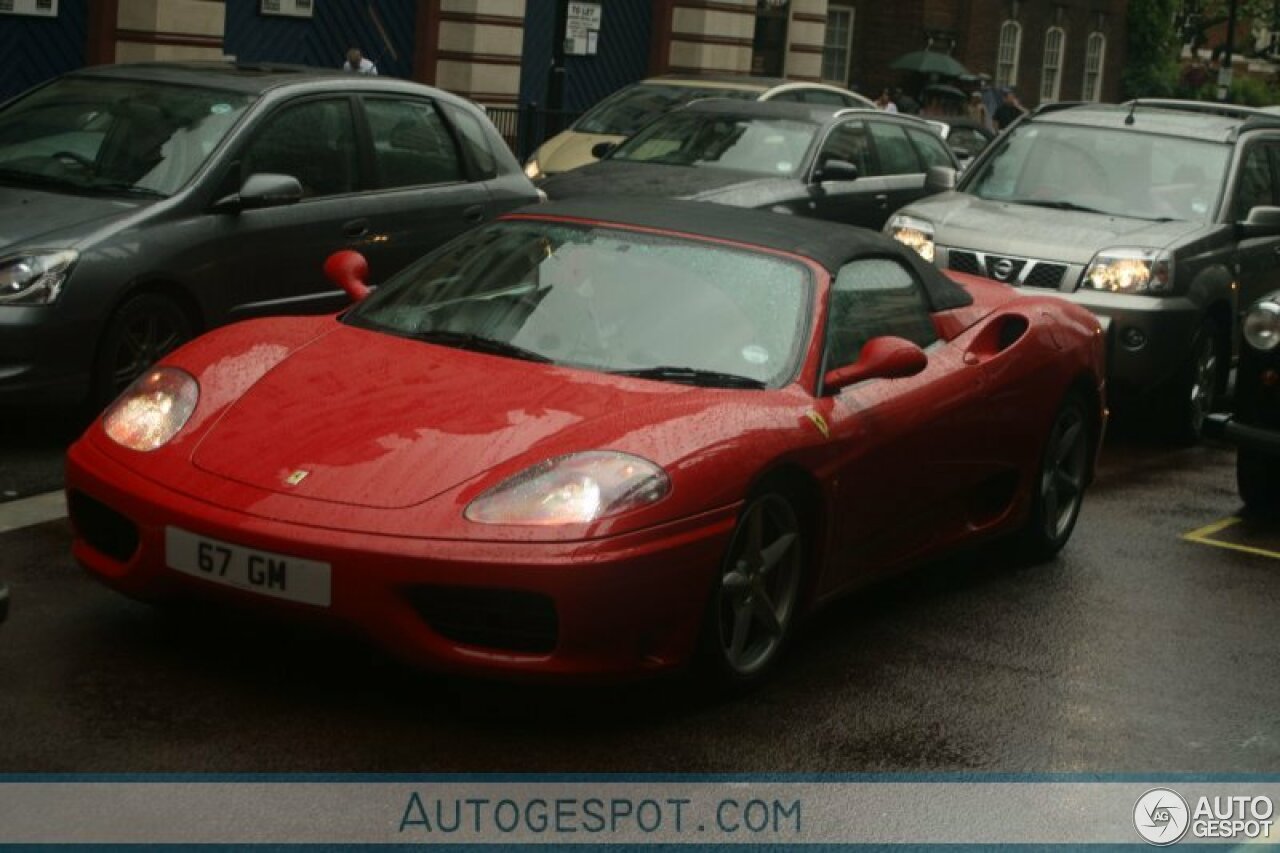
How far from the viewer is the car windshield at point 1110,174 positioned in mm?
12836

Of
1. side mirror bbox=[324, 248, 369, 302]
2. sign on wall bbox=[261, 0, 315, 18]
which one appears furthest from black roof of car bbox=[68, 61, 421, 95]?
sign on wall bbox=[261, 0, 315, 18]

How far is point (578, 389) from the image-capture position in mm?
6402

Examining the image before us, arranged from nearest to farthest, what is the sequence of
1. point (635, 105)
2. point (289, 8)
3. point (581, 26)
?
point (635, 105) → point (581, 26) → point (289, 8)

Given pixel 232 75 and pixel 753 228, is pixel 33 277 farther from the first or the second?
pixel 753 228

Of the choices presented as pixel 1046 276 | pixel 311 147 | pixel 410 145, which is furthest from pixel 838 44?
pixel 311 147

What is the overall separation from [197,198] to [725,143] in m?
6.97

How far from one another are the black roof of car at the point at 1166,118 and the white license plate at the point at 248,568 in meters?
8.92

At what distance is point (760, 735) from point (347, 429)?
1421mm

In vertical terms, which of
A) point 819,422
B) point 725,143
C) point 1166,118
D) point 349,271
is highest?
point 1166,118

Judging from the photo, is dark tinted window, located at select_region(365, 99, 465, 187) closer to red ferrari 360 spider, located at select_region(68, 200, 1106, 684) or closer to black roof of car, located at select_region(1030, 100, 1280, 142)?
red ferrari 360 spider, located at select_region(68, 200, 1106, 684)

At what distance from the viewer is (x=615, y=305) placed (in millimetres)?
6914

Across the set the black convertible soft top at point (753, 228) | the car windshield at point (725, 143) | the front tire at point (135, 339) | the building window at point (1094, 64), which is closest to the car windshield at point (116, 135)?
the front tire at point (135, 339)

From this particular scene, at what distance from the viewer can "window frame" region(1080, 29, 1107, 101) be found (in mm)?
53781

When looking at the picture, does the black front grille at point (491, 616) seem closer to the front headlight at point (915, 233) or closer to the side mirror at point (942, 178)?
the front headlight at point (915, 233)
